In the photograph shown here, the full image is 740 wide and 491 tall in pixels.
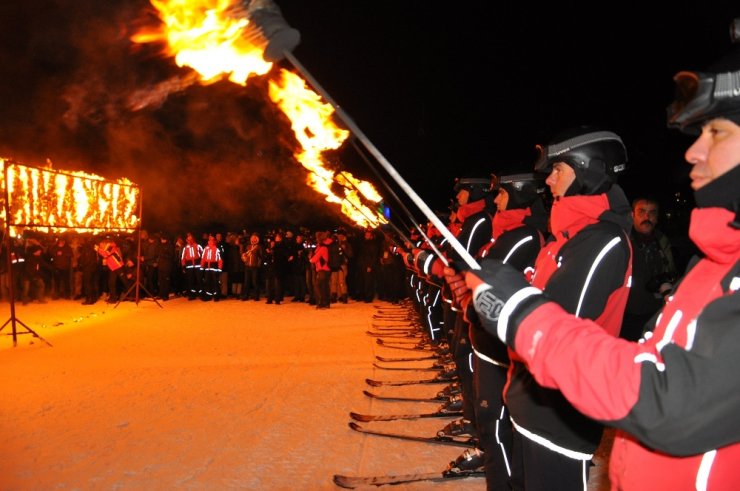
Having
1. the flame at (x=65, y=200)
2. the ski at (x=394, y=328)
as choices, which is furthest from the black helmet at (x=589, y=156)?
the flame at (x=65, y=200)

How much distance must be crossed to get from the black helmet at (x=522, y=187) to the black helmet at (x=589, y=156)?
1.41 m

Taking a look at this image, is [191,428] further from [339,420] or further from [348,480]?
[348,480]

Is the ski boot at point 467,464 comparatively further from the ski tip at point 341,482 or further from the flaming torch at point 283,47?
the flaming torch at point 283,47

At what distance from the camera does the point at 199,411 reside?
19.8 feet

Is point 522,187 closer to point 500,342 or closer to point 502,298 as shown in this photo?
point 500,342

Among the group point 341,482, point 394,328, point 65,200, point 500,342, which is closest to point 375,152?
point 500,342

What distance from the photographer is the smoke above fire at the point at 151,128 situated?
40.0 ft

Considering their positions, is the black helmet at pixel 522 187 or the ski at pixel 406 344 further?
the ski at pixel 406 344

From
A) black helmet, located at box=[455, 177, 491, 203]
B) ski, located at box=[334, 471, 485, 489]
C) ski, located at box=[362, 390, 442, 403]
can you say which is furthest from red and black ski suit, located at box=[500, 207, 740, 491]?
ski, located at box=[362, 390, 442, 403]

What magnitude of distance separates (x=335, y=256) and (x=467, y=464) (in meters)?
11.5

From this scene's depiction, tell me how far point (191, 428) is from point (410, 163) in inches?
941

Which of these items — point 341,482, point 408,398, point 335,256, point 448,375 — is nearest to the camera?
point 341,482

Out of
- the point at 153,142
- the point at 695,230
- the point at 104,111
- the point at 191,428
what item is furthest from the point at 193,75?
the point at 695,230

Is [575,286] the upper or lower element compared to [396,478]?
upper
